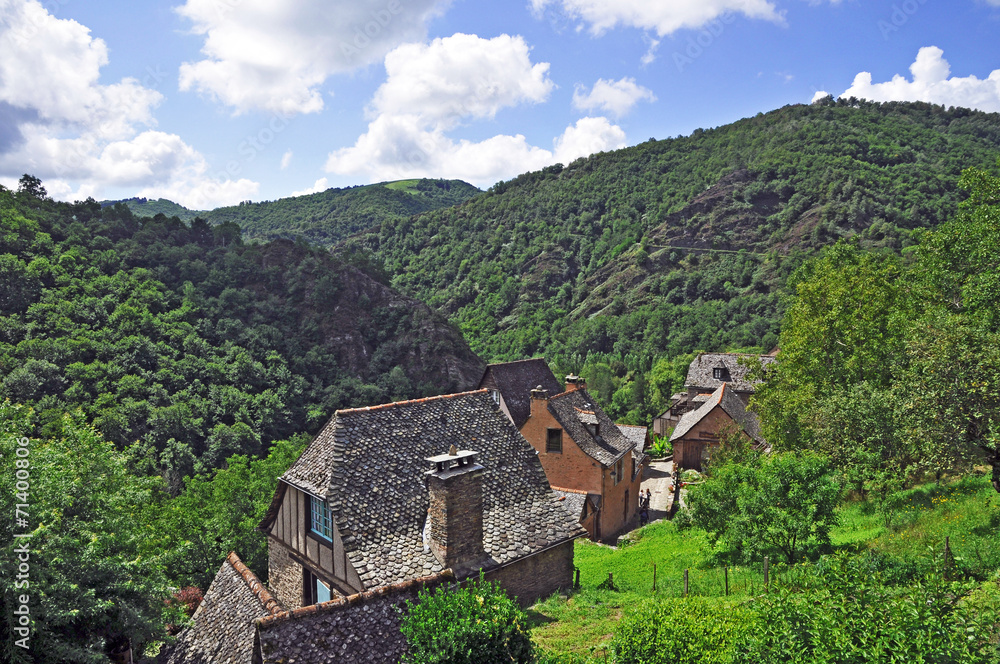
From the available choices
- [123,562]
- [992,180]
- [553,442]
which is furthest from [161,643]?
[992,180]

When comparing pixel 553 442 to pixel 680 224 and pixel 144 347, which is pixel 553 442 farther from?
pixel 680 224

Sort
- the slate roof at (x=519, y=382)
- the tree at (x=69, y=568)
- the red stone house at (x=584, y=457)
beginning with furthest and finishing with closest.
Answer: the slate roof at (x=519, y=382), the red stone house at (x=584, y=457), the tree at (x=69, y=568)

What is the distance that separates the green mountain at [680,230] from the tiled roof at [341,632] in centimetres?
7818

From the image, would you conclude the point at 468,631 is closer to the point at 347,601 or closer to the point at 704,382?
the point at 347,601

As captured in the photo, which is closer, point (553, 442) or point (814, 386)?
point (814, 386)

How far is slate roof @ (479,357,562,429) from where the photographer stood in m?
34.0

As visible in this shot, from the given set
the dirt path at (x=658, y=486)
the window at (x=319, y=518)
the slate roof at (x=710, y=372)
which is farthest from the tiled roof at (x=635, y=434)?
the window at (x=319, y=518)

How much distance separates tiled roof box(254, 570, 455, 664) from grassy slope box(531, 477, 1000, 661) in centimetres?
386

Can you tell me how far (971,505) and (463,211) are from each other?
145 m

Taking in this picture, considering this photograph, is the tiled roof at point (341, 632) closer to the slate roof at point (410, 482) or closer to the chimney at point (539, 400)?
the slate roof at point (410, 482)

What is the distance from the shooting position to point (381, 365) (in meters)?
67.0

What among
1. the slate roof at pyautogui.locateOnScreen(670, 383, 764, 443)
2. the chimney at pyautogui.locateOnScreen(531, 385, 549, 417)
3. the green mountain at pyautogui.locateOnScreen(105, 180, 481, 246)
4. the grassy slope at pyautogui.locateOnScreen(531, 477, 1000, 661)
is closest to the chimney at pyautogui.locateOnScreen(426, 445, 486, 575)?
the grassy slope at pyautogui.locateOnScreen(531, 477, 1000, 661)

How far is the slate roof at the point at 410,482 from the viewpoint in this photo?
13195mm

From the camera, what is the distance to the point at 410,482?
14.7 m
